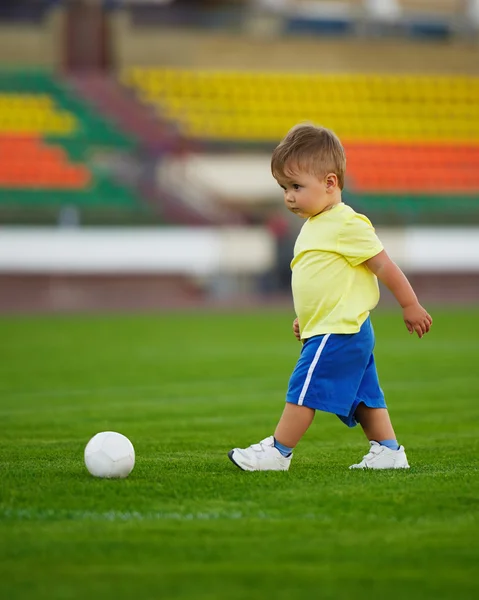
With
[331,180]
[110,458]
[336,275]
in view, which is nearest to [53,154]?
[331,180]

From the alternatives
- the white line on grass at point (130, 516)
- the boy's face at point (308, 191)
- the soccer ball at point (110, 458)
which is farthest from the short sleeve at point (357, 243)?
the white line on grass at point (130, 516)

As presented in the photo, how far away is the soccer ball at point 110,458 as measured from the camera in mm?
4617

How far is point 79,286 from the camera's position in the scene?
2341 cm

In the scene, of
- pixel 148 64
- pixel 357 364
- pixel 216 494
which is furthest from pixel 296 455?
pixel 148 64

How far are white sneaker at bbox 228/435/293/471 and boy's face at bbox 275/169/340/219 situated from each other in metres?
1.02

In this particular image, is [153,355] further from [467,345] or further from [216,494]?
[216,494]

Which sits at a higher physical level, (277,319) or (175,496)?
A: (175,496)

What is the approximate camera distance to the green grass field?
10.2ft

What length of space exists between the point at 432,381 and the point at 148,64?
72.4ft

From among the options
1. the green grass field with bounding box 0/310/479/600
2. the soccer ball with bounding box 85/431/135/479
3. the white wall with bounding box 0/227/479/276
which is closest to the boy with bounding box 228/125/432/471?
the green grass field with bounding box 0/310/479/600

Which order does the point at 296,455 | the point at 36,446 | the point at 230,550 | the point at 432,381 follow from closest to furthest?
the point at 230,550, the point at 296,455, the point at 36,446, the point at 432,381

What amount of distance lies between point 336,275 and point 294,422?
0.66 metres

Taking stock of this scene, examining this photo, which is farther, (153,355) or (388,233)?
(388,233)

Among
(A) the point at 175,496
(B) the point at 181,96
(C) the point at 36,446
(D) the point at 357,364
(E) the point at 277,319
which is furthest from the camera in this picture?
(B) the point at 181,96
